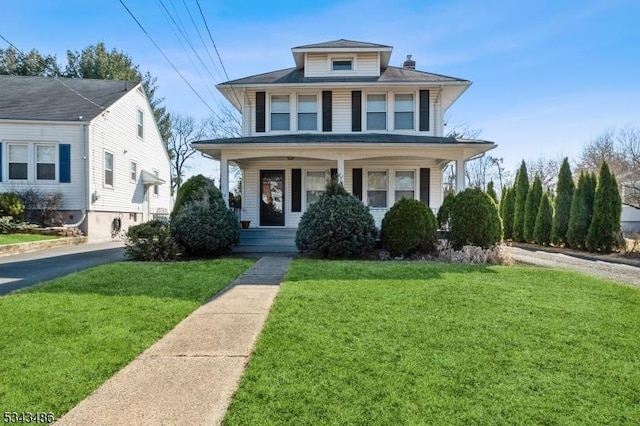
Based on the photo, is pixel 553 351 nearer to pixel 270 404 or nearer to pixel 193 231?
pixel 270 404

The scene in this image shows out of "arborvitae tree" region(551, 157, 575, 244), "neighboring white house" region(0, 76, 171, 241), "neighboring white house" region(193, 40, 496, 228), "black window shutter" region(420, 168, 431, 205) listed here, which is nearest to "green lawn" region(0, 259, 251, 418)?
"neighboring white house" region(193, 40, 496, 228)

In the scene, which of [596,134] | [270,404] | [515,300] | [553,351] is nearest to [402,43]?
[515,300]

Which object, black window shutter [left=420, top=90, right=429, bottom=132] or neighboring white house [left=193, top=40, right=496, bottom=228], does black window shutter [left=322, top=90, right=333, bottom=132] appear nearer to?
neighboring white house [left=193, top=40, right=496, bottom=228]

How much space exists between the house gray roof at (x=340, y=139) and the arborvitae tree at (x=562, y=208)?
18.7ft

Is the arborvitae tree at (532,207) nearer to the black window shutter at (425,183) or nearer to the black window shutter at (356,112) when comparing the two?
the black window shutter at (425,183)

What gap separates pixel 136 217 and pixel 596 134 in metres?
37.3

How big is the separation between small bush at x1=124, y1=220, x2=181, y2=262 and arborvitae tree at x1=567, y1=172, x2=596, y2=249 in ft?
44.2

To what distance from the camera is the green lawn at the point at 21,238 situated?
11648 millimetres

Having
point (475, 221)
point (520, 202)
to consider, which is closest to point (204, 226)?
point (475, 221)

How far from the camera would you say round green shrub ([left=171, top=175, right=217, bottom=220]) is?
33.3ft

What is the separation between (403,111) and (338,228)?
705 centimetres

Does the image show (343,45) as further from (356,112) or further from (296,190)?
(296,190)

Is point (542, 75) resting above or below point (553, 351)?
above

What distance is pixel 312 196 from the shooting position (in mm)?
14320
